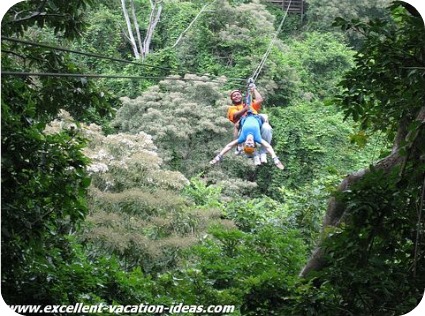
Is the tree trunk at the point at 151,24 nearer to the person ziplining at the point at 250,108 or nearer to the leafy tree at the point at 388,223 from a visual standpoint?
the person ziplining at the point at 250,108

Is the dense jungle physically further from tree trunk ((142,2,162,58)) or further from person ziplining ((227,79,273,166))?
A: person ziplining ((227,79,273,166))

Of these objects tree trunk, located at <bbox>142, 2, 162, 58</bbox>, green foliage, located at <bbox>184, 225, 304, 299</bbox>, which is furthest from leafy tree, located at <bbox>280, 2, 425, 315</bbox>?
tree trunk, located at <bbox>142, 2, 162, 58</bbox>

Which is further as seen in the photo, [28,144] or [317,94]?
[317,94]

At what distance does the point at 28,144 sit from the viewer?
3238mm

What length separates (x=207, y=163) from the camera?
6473 mm

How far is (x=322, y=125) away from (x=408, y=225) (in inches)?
156

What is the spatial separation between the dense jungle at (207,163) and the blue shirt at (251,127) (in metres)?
0.42

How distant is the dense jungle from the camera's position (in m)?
3.21

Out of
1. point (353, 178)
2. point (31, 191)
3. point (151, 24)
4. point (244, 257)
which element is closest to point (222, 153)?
point (244, 257)

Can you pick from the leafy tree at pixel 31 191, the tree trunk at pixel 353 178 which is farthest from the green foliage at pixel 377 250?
the leafy tree at pixel 31 191

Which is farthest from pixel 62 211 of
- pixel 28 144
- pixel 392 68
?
pixel 392 68

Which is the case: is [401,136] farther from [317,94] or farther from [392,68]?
[317,94]

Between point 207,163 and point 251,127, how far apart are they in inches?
85.2

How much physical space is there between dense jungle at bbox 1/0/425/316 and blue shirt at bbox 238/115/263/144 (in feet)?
1.38
